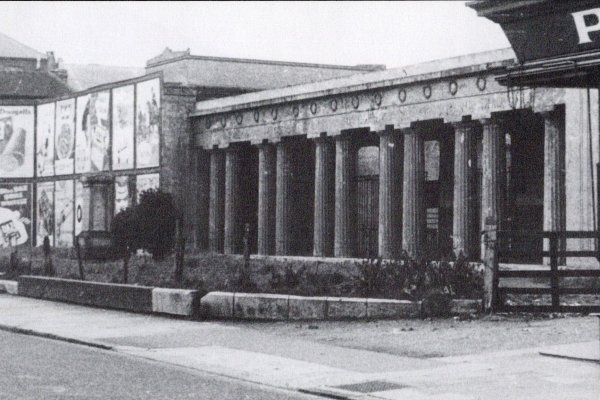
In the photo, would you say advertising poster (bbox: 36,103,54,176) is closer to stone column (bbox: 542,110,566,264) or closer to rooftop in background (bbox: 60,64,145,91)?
rooftop in background (bbox: 60,64,145,91)

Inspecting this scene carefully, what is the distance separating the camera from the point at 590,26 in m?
10.9

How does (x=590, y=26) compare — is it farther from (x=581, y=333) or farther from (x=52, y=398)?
(x=52, y=398)

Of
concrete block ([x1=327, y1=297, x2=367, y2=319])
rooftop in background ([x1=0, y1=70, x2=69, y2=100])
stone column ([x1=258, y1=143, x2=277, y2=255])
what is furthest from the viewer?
rooftop in background ([x1=0, y1=70, x2=69, y2=100])

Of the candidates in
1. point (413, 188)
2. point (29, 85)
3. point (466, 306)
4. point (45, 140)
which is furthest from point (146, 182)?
point (466, 306)

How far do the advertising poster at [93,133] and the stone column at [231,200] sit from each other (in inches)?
292

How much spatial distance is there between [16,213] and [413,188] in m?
29.4

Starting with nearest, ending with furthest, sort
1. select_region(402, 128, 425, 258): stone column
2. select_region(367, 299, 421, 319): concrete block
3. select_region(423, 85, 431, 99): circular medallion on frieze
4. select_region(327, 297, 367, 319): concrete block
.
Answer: select_region(367, 299, 421, 319): concrete block
select_region(327, 297, 367, 319): concrete block
select_region(423, 85, 431, 99): circular medallion on frieze
select_region(402, 128, 425, 258): stone column

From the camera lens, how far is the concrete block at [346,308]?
54.4 feet

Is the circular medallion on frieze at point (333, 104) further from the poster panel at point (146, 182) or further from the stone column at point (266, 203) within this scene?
the poster panel at point (146, 182)

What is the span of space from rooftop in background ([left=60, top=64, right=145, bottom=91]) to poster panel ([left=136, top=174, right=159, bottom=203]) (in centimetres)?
3309

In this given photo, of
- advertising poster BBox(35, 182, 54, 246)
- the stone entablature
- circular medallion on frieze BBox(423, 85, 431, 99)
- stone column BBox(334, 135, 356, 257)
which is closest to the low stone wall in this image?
the stone entablature

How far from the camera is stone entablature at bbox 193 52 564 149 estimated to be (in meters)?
34.0

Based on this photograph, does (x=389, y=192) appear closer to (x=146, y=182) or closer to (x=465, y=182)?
(x=465, y=182)

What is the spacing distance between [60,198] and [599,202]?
159ft
